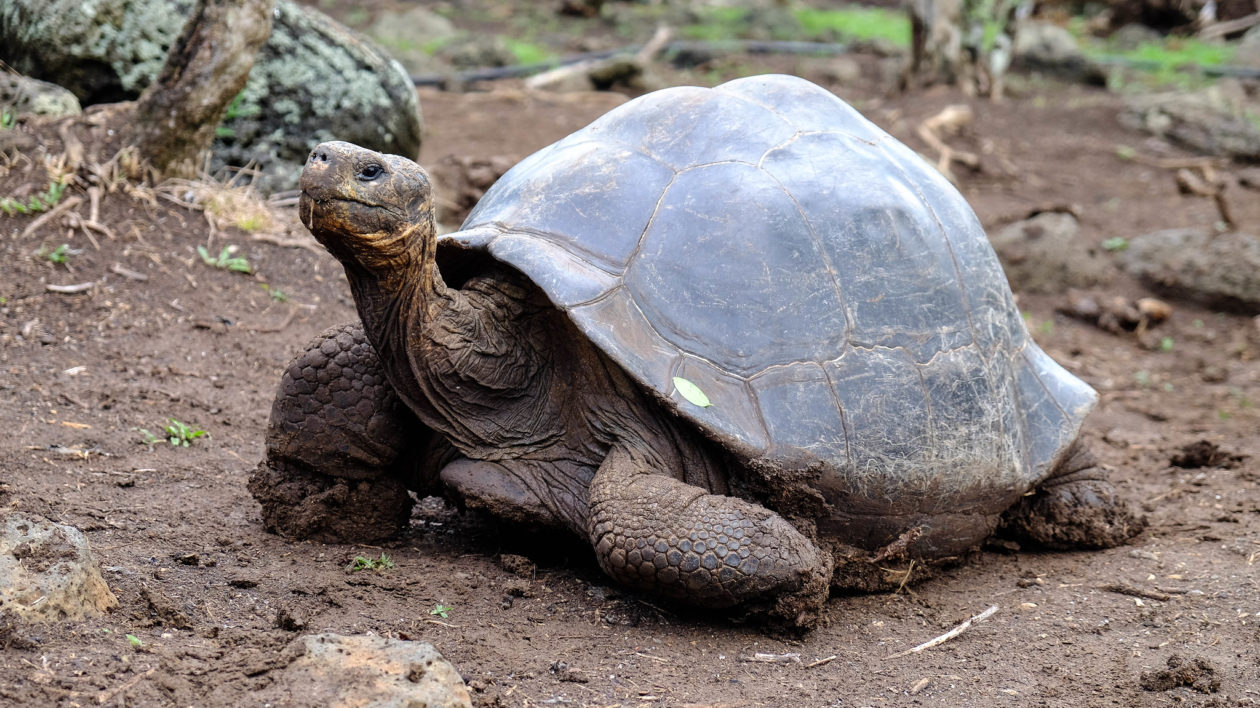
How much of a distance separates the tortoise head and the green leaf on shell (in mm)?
769

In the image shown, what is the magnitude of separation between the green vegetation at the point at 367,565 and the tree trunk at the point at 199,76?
10.4 feet

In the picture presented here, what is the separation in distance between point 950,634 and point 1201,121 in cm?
1000

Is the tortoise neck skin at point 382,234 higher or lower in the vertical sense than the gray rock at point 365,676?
higher

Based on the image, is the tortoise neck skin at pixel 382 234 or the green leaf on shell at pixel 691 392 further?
the green leaf on shell at pixel 691 392

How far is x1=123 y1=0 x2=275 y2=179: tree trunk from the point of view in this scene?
18.2 ft

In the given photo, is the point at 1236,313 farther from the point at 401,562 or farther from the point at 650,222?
the point at 401,562

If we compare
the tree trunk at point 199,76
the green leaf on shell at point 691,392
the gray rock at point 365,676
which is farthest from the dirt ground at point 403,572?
the green leaf on shell at point 691,392

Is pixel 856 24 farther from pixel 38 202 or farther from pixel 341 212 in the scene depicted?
pixel 341 212

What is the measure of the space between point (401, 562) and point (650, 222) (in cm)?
122

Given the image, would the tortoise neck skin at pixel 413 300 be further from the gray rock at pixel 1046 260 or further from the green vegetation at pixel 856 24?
the green vegetation at pixel 856 24

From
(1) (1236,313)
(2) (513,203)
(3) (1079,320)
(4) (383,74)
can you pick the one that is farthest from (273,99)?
(1) (1236,313)

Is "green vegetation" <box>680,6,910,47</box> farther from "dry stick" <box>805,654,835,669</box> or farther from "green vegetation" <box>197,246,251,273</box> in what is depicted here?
"dry stick" <box>805,654,835,669</box>

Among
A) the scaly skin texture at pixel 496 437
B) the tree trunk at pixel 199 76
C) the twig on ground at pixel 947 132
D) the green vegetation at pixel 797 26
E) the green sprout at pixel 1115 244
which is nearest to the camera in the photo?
the scaly skin texture at pixel 496 437

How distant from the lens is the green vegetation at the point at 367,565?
3336mm
